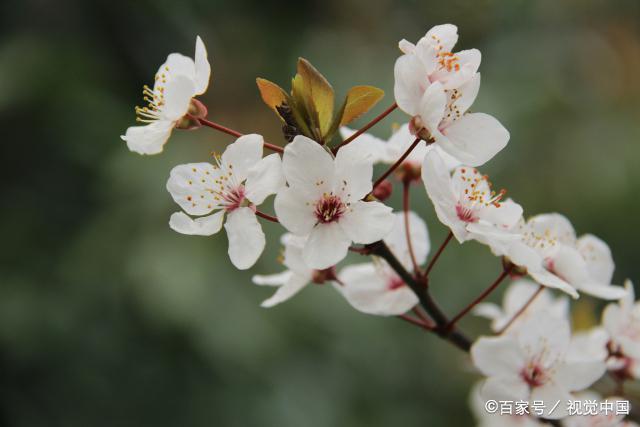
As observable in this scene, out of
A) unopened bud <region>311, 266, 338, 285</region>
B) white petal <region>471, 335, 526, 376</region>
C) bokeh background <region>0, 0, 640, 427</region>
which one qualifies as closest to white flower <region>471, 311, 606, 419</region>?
white petal <region>471, 335, 526, 376</region>

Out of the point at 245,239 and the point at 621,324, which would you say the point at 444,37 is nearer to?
the point at 245,239

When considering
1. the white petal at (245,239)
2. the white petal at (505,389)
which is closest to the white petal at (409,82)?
the white petal at (245,239)

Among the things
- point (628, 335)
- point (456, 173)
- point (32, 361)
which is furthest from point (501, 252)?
point (32, 361)

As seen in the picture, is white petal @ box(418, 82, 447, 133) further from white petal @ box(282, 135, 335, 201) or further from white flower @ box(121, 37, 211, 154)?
white flower @ box(121, 37, 211, 154)

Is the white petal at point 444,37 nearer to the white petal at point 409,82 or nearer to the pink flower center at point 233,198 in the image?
the white petal at point 409,82

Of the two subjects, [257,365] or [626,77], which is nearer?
[257,365]

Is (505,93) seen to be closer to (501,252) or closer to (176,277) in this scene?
(176,277)

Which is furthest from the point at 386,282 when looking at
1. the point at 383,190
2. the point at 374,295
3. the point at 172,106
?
the point at 172,106
